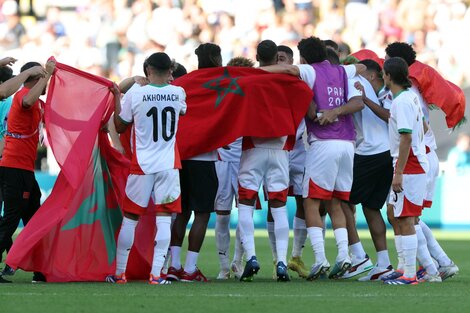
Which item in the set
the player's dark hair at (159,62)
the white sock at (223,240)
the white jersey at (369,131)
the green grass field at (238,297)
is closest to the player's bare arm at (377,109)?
the white jersey at (369,131)

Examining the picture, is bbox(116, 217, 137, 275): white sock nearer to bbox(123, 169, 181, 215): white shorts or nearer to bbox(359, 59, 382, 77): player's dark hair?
bbox(123, 169, 181, 215): white shorts

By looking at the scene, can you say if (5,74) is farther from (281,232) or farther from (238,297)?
(238,297)

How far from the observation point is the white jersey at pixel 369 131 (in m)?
12.1

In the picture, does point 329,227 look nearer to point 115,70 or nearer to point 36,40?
point 115,70

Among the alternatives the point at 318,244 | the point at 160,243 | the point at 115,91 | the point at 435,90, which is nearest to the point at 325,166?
the point at 318,244

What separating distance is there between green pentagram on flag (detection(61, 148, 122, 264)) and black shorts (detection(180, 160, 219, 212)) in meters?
0.72

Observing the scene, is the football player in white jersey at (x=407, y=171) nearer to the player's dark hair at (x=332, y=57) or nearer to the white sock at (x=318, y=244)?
the white sock at (x=318, y=244)

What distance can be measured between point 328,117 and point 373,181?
122 cm

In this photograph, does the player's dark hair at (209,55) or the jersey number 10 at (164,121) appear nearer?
the jersey number 10 at (164,121)

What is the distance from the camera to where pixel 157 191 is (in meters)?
10.9

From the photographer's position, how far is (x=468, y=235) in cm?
2116

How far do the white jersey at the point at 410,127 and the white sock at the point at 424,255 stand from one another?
75 cm

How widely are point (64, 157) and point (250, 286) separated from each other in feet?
7.39

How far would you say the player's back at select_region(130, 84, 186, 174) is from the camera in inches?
426
